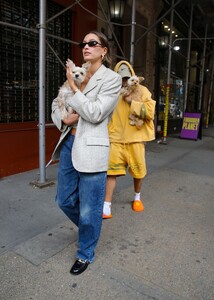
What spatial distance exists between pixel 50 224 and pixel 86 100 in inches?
66.5

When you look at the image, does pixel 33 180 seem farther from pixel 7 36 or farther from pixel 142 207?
pixel 7 36

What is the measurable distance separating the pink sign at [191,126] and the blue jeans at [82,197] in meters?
8.31

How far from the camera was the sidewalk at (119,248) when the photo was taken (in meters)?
2.03

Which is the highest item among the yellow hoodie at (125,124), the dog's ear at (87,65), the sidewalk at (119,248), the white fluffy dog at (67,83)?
the dog's ear at (87,65)

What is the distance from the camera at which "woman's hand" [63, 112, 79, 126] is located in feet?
6.80

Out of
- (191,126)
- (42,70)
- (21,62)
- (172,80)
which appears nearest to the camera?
(42,70)

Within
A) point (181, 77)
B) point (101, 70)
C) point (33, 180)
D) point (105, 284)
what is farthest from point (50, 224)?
point (181, 77)

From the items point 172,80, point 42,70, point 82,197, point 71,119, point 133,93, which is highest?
point 172,80

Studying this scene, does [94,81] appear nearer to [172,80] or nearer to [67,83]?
[67,83]

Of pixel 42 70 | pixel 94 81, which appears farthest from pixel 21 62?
pixel 94 81

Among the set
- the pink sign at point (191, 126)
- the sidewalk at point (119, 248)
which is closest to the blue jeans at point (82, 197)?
the sidewalk at point (119, 248)

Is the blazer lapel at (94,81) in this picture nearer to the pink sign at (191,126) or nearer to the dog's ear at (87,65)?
the dog's ear at (87,65)

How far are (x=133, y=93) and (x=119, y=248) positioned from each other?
65.4 inches

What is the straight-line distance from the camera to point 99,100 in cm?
191
